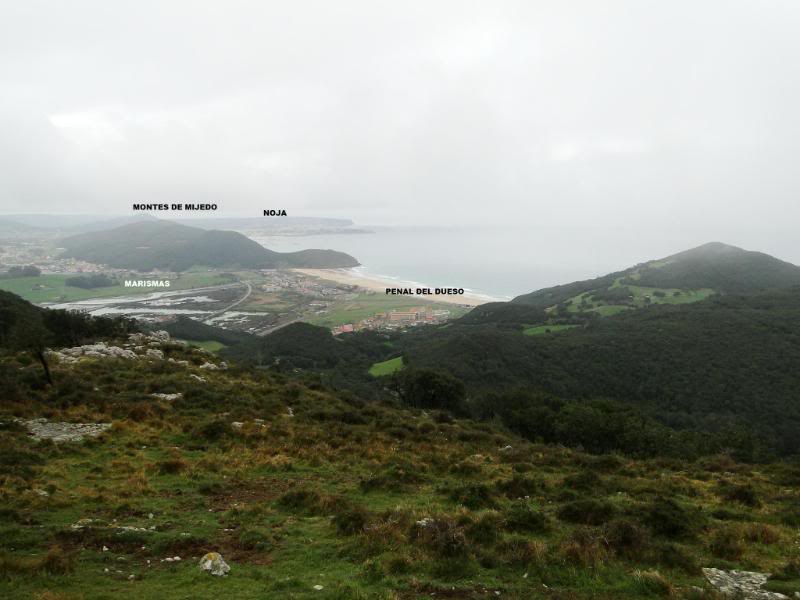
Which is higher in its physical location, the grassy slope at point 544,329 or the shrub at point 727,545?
the shrub at point 727,545

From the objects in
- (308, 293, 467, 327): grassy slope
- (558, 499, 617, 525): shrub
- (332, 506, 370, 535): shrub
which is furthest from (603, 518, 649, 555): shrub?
(308, 293, 467, 327): grassy slope

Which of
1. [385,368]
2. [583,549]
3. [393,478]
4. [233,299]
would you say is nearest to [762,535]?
[583,549]

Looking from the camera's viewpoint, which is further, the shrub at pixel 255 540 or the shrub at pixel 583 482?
the shrub at pixel 583 482

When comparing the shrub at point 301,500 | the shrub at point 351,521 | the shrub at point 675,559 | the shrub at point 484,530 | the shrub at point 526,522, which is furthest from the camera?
the shrub at point 301,500

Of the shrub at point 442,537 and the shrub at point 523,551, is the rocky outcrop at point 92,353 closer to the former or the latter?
the shrub at point 442,537

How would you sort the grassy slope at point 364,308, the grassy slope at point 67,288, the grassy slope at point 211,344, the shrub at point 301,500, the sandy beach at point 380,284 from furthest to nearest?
the sandy beach at point 380,284, the grassy slope at point 364,308, the grassy slope at point 67,288, the grassy slope at point 211,344, the shrub at point 301,500

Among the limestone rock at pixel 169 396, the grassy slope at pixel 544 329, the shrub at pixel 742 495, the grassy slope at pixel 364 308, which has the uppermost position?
the limestone rock at pixel 169 396

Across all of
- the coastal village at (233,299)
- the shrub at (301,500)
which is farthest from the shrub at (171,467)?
the coastal village at (233,299)

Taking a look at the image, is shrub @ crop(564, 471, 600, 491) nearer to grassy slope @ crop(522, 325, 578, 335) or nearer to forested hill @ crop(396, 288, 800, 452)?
forested hill @ crop(396, 288, 800, 452)
